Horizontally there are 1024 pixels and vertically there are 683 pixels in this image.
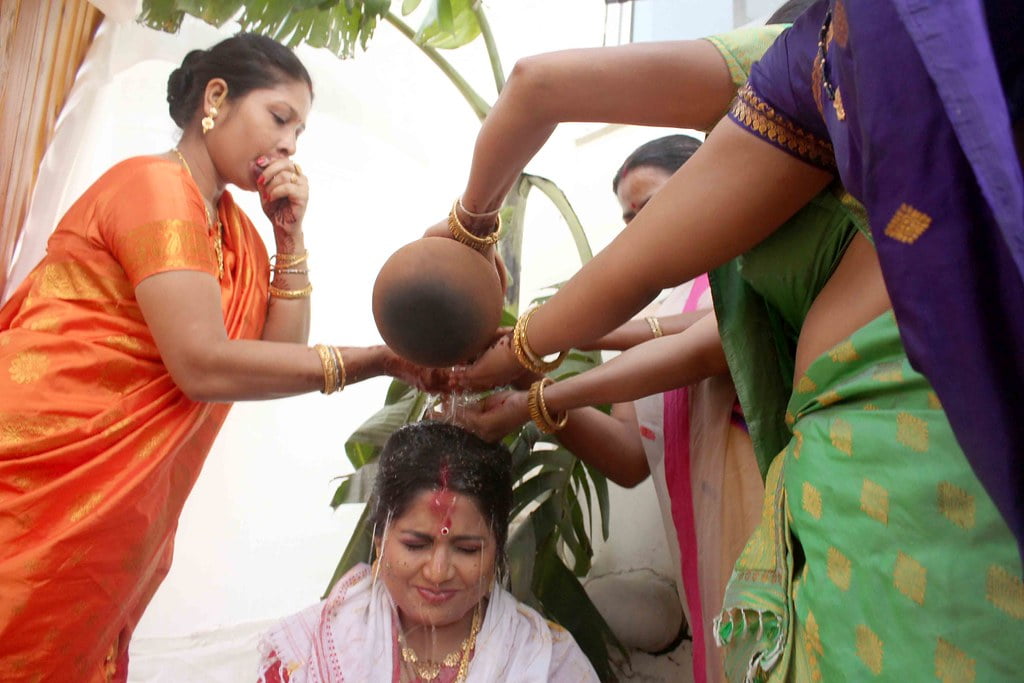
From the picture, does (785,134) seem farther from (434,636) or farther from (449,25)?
(449,25)

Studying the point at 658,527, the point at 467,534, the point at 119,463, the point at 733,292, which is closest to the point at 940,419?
the point at 733,292

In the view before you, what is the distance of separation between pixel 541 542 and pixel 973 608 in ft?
3.89

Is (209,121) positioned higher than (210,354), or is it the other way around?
(209,121)

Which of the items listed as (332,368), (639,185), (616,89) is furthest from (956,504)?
(639,185)

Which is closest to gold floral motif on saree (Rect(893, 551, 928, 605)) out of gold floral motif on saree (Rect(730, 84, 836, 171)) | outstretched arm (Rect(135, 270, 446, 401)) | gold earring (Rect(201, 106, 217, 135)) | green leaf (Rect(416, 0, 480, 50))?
gold floral motif on saree (Rect(730, 84, 836, 171))

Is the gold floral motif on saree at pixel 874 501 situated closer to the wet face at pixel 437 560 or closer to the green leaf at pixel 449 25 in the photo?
the wet face at pixel 437 560

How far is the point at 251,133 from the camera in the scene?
1.52m

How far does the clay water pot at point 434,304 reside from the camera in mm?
1035

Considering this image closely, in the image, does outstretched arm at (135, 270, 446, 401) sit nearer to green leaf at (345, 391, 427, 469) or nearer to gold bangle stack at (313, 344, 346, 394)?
gold bangle stack at (313, 344, 346, 394)

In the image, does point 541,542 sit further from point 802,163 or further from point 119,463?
point 802,163

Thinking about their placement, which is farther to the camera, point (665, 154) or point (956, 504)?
point (665, 154)

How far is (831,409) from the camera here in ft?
2.53

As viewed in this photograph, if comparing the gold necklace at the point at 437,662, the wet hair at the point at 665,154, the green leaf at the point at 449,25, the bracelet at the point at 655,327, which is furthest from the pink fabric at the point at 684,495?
the green leaf at the point at 449,25

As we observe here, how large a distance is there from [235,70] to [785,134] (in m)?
1.13
